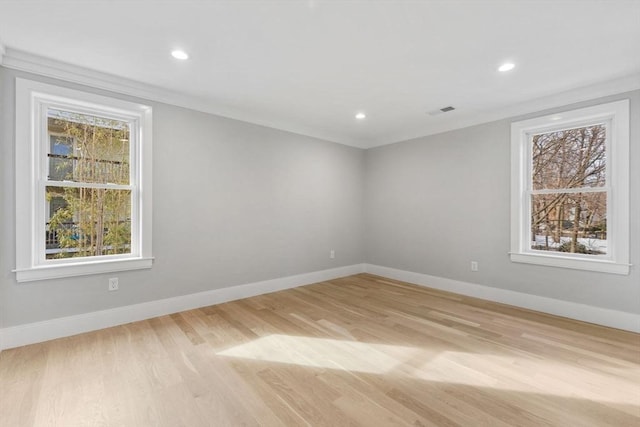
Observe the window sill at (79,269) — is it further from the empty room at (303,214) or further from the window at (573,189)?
the window at (573,189)

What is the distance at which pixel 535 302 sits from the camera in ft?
11.1

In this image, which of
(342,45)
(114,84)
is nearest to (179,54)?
(114,84)

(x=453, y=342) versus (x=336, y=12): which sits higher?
(x=336, y=12)

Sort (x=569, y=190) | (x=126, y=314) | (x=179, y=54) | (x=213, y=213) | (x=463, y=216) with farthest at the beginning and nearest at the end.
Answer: (x=463, y=216) → (x=213, y=213) → (x=569, y=190) → (x=126, y=314) → (x=179, y=54)

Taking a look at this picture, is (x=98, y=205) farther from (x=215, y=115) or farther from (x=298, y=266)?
(x=298, y=266)

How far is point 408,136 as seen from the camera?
4.66m

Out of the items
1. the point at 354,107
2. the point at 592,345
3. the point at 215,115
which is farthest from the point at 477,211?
the point at 215,115

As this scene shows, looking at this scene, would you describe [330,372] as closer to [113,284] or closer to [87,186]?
[113,284]

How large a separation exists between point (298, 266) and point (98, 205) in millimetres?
2629

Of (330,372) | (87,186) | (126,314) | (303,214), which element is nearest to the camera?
(330,372)

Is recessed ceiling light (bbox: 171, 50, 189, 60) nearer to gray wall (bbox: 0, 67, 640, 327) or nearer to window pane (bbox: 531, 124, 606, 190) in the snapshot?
gray wall (bbox: 0, 67, 640, 327)

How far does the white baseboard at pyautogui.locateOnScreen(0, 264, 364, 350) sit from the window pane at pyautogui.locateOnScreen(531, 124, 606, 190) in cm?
355

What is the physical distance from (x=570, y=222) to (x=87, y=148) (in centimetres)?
536

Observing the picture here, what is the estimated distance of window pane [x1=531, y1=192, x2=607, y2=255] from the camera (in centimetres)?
309
